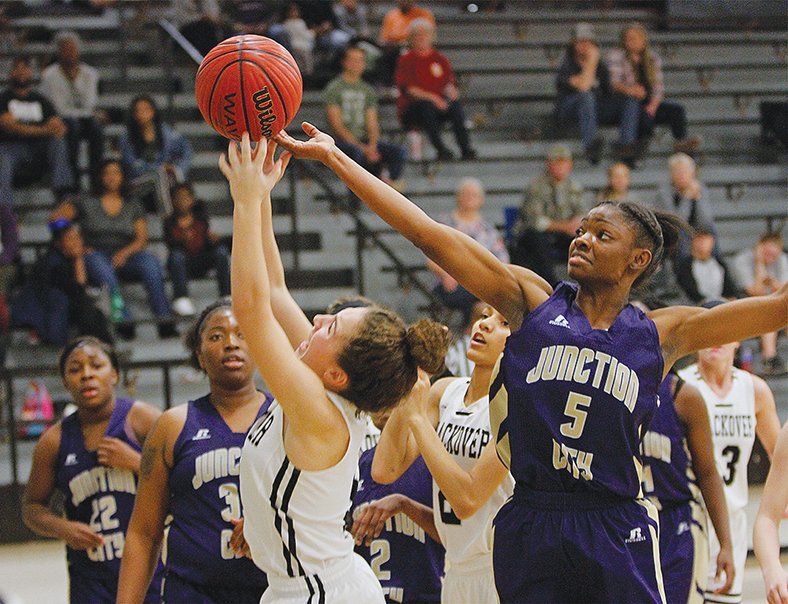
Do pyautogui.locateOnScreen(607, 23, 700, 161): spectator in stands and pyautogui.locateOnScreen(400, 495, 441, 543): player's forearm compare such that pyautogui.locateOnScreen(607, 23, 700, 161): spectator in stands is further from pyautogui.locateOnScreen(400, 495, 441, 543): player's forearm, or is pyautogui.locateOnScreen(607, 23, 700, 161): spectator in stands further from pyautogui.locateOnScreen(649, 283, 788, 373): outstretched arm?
pyautogui.locateOnScreen(649, 283, 788, 373): outstretched arm

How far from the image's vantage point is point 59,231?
8.26 meters

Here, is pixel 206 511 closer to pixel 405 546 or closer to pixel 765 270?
pixel 405 546

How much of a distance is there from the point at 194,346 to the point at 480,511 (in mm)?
1198

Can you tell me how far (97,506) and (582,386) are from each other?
2.28m

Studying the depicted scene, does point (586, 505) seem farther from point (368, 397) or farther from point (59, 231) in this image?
point (59, 231)

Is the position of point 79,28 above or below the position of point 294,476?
above

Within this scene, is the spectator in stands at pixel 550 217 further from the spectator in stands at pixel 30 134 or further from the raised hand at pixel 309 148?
the raised hand at pixel 309 148

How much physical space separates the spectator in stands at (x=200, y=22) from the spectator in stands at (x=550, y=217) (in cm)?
347

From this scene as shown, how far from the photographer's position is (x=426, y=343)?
2.86 meters

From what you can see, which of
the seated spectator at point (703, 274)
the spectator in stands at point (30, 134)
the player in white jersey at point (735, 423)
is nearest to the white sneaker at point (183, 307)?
the spectator in stands at point (30, 134)

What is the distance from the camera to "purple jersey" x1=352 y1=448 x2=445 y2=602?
412cm

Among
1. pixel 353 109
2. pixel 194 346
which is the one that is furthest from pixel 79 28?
pixel 194 346

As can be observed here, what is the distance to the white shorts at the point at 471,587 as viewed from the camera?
3.72 m

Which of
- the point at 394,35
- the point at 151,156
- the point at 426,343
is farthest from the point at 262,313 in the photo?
the point at 394,35
